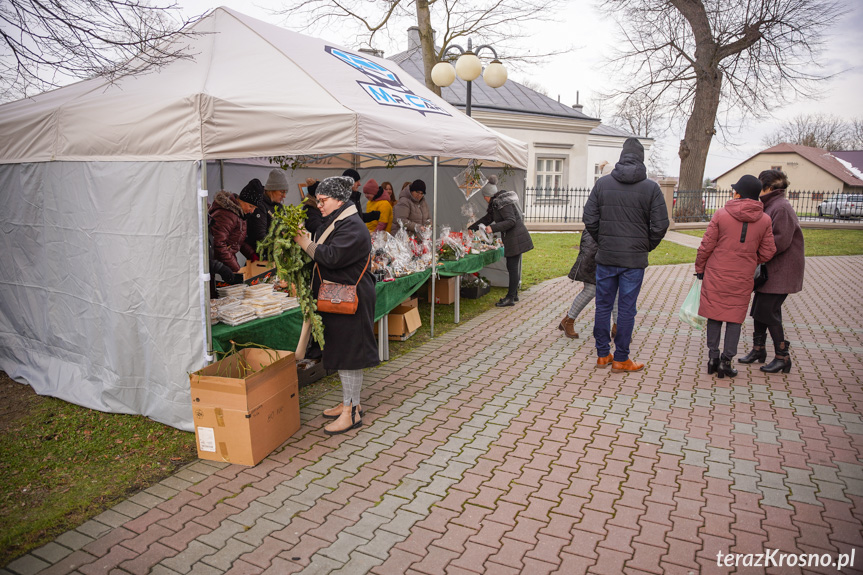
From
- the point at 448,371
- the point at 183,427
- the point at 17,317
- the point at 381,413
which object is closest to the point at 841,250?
the point at 448,371

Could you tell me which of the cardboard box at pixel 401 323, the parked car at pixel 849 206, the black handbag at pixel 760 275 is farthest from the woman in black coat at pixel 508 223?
the parked car at pixel 849 206

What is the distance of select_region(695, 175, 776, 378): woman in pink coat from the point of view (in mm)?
5008

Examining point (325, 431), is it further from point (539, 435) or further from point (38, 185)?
point (38, 185)

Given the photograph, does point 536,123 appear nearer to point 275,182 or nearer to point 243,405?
point 275,182

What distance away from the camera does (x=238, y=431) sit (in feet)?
12.1

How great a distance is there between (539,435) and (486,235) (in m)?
4.88

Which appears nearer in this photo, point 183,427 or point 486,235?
point 183,427

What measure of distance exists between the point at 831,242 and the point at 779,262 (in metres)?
15.8

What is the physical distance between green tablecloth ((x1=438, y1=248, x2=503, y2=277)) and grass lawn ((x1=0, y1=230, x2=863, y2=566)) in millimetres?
2304

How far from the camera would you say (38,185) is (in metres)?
4.88

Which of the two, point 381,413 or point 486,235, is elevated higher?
point 486,235

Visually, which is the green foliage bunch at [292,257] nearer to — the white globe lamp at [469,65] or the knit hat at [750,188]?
the knit hat at [750,188]

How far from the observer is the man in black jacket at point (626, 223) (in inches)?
203

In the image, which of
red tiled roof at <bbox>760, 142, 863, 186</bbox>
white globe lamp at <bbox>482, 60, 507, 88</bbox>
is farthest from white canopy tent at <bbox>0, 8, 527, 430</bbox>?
red tiled roof at <bbox>760, 142, 863, 186</bbox>
